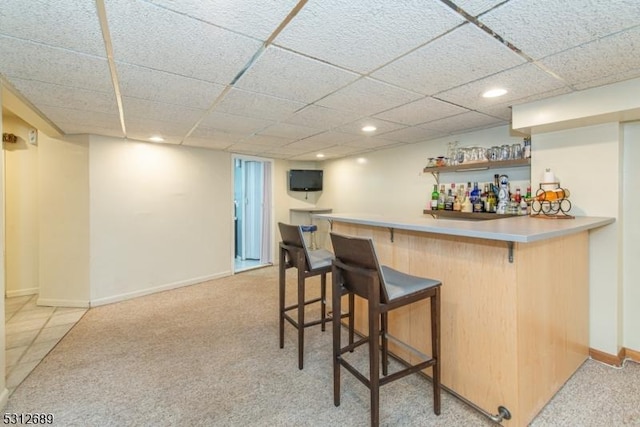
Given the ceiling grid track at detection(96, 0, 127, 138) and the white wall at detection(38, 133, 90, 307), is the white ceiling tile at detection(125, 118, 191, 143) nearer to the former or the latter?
the ceiling grid track at detection(96, 0, 127, 138)

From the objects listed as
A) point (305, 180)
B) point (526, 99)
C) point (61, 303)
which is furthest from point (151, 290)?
point (526, 99)

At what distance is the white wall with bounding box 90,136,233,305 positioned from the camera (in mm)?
3680

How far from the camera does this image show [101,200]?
3654 millimetres

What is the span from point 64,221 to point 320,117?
10.9 ft

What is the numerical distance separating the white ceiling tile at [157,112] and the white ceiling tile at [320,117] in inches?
35.8

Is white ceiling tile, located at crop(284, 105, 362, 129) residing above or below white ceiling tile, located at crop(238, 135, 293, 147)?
below

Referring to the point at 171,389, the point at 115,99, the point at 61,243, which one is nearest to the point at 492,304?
→ the point at 171,389

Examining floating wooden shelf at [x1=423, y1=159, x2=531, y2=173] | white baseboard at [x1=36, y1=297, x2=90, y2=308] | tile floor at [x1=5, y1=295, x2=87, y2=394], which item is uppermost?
floating wooden shelf at [x1=423, y1=159, x2=531, y2=173]

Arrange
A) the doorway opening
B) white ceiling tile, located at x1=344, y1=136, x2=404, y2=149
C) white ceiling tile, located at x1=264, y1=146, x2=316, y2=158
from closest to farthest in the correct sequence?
white ceiling tile, located at x1=344, y1=136, x2=404, y2=149
white ceiling tile, located at x1=264, y1=146, x2=316, y2=158
the doorway opening

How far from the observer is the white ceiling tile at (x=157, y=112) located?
8.00ft

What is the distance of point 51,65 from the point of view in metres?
1.76

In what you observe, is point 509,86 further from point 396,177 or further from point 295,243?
point 396,177

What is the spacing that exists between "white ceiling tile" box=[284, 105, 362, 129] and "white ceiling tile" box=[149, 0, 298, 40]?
1226 mm

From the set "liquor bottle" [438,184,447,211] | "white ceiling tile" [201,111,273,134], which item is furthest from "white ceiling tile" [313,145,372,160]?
"white ceiling tile" [201,111,273,134]
